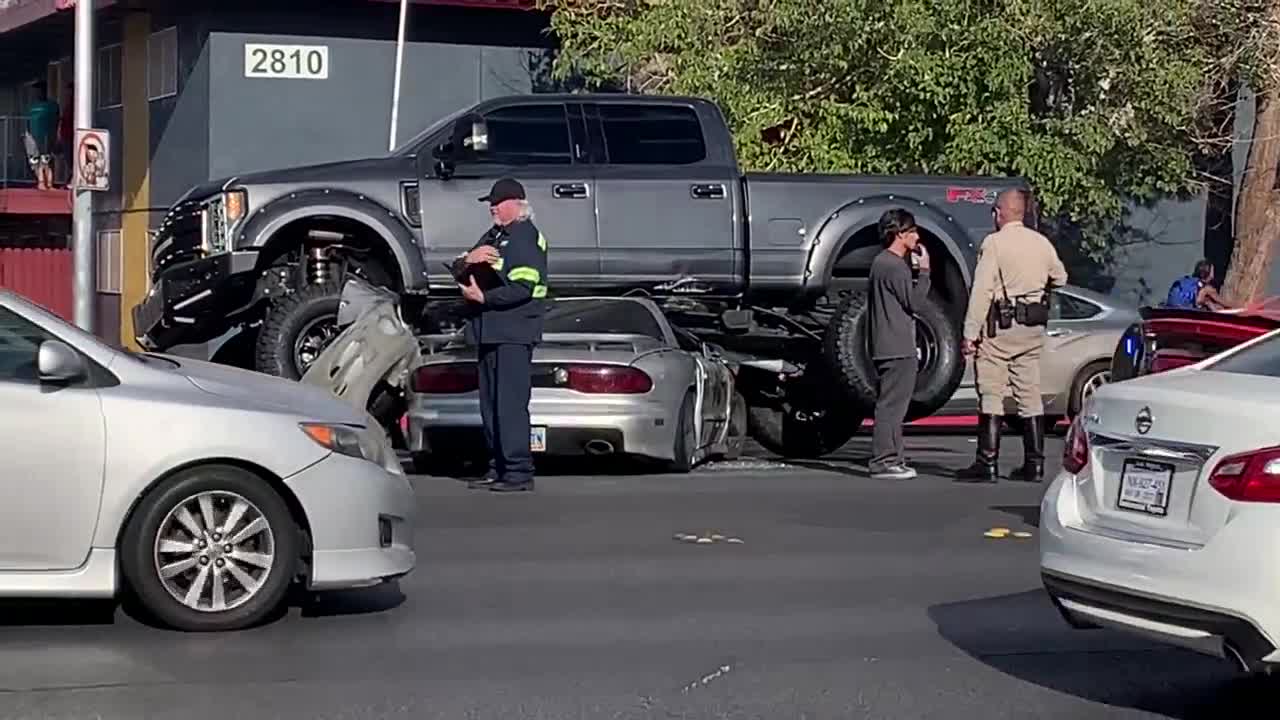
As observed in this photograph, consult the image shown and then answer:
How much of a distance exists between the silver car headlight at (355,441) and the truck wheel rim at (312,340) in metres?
5.56

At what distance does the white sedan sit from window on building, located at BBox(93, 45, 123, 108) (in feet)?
85.0

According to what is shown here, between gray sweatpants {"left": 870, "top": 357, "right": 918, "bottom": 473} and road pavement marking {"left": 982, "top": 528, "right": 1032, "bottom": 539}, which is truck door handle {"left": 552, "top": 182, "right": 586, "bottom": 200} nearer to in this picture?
gray sweatpants {"left": 870, "top": 357, "right": 918, "bottom": 473}

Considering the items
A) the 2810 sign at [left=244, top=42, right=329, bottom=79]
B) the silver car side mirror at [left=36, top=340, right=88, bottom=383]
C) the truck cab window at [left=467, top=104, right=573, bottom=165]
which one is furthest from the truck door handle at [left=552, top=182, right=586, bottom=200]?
the 2810 sign at [left=244, top=42, right=329, bottom=79]

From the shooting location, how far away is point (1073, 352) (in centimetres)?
1922

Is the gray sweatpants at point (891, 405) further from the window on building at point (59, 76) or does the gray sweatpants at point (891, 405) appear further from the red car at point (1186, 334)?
the window on building at point (59, 76)

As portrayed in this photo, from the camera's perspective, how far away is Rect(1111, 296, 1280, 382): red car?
9898 millimetres

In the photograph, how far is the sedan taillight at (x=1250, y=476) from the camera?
616 cm

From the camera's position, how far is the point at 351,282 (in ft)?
46.1

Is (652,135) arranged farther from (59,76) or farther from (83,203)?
(59,76)

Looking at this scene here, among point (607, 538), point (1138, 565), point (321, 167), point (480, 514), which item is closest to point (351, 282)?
point (321, 167)

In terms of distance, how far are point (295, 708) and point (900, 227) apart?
25.1 feet

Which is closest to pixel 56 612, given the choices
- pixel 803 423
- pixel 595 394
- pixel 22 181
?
Answer: pixel 595 394

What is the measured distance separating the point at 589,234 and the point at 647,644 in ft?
22.1

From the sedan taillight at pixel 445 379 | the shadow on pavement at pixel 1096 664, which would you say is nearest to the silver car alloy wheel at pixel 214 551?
the shadow on pavement at pixel 1096 664
